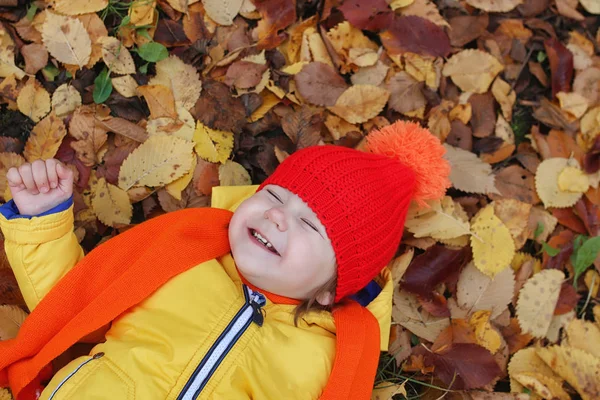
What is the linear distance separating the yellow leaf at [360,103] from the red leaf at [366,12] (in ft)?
0.87

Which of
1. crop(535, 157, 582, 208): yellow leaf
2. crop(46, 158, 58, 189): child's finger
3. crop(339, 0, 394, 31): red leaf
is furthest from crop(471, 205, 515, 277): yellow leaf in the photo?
crop(46, 158, 58, 189): child's finger

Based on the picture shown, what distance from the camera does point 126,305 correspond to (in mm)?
1682

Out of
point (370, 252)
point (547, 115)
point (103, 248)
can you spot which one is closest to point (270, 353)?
point (370, 252)

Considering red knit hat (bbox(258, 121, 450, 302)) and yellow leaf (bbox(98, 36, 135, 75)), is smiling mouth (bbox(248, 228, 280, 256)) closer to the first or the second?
red knit hat (bbox(258, 121, 450, 302))

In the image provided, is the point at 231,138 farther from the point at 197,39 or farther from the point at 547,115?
the point at 547,115

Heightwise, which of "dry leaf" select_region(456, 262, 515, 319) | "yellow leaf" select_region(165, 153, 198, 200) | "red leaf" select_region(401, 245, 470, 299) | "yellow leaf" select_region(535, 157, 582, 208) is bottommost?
"dry leaf" select_region(456, 262, 515, 319)

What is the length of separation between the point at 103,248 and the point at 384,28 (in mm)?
1421

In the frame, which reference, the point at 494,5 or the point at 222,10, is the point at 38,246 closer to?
the point at 222,10

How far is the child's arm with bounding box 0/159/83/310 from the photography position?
1.60 meters

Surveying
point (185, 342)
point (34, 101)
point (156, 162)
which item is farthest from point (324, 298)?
point (34, 101)

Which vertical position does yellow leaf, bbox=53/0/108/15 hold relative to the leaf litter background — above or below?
above

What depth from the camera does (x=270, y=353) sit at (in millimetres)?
1693

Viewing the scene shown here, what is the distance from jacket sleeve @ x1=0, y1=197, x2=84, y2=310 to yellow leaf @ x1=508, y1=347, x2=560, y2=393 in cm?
163

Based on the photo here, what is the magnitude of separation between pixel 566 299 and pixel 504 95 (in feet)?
2.89
